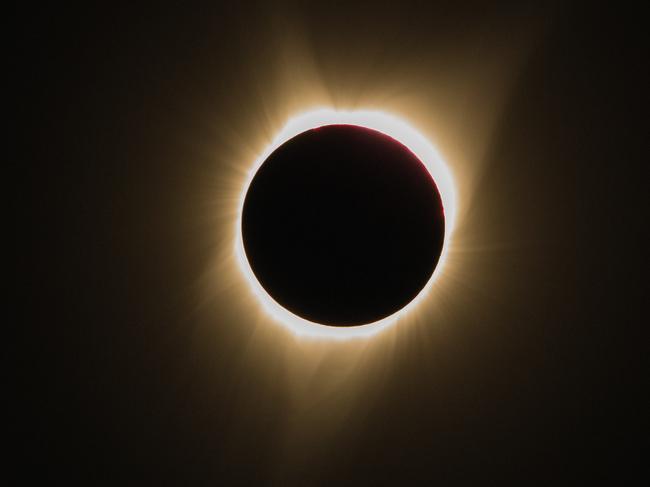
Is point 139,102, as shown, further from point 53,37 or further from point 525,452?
point 525,452

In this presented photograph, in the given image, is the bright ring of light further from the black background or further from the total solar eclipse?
the total solar eclipse

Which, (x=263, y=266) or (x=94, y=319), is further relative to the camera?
(x=94, y=319)

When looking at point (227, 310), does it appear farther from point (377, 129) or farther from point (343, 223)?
point (377, 129)

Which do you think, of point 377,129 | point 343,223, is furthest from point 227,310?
point 377,129

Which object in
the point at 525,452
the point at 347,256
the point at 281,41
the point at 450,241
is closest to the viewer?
the point at 347,256

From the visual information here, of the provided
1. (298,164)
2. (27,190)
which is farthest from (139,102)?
(298,164)
